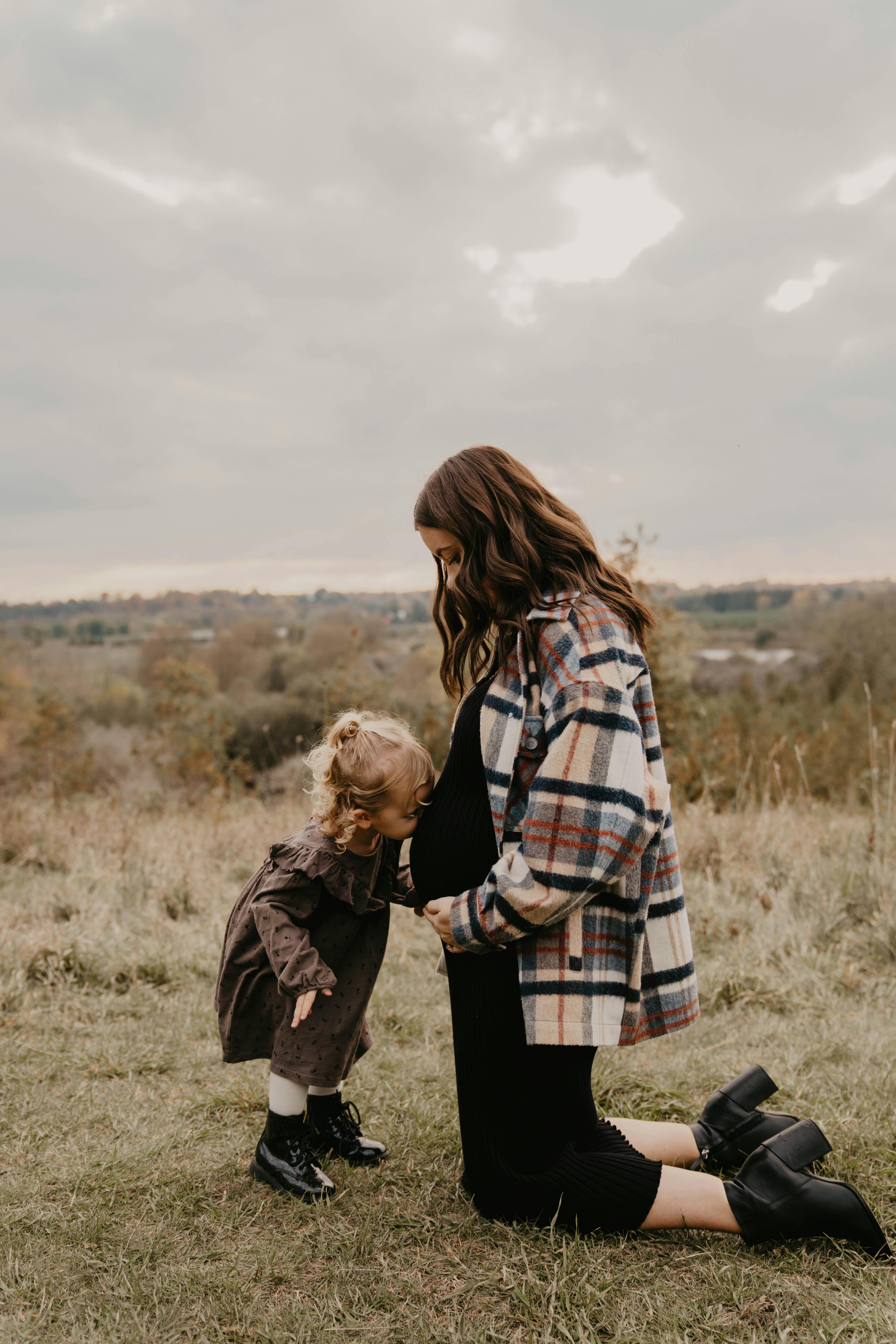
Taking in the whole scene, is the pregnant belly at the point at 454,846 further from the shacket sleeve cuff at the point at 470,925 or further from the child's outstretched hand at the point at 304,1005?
the child's outstretched hand at the point at 304,1005

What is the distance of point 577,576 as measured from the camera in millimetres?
2027

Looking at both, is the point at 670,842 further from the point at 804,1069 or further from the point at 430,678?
the point at 430,678

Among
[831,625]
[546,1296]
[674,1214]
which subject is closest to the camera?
[546,1296]

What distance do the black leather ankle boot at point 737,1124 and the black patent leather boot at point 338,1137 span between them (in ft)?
2.93

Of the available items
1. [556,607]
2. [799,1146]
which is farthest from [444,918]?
[799,1146]

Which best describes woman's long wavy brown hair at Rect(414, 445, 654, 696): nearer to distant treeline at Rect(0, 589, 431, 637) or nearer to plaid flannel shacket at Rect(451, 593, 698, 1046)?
plaid flannel shacket at Rect(451, 593, 698, 1046)

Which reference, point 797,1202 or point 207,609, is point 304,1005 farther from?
point 207,609

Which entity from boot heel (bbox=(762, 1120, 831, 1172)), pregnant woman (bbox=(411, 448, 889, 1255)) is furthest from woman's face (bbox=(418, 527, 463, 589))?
boot heel (bbox=(762, 1120, 831, 1172))

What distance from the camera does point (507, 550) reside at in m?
2.05

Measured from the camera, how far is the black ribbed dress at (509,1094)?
78.4 inches

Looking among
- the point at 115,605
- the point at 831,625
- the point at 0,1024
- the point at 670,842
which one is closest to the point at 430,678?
the point at 115,605

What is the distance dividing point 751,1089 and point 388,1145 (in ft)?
3.46

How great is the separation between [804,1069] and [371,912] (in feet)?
5.51

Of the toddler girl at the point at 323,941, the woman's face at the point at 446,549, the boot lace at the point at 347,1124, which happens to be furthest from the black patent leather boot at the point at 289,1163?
the woman's face at the point at 446,549
